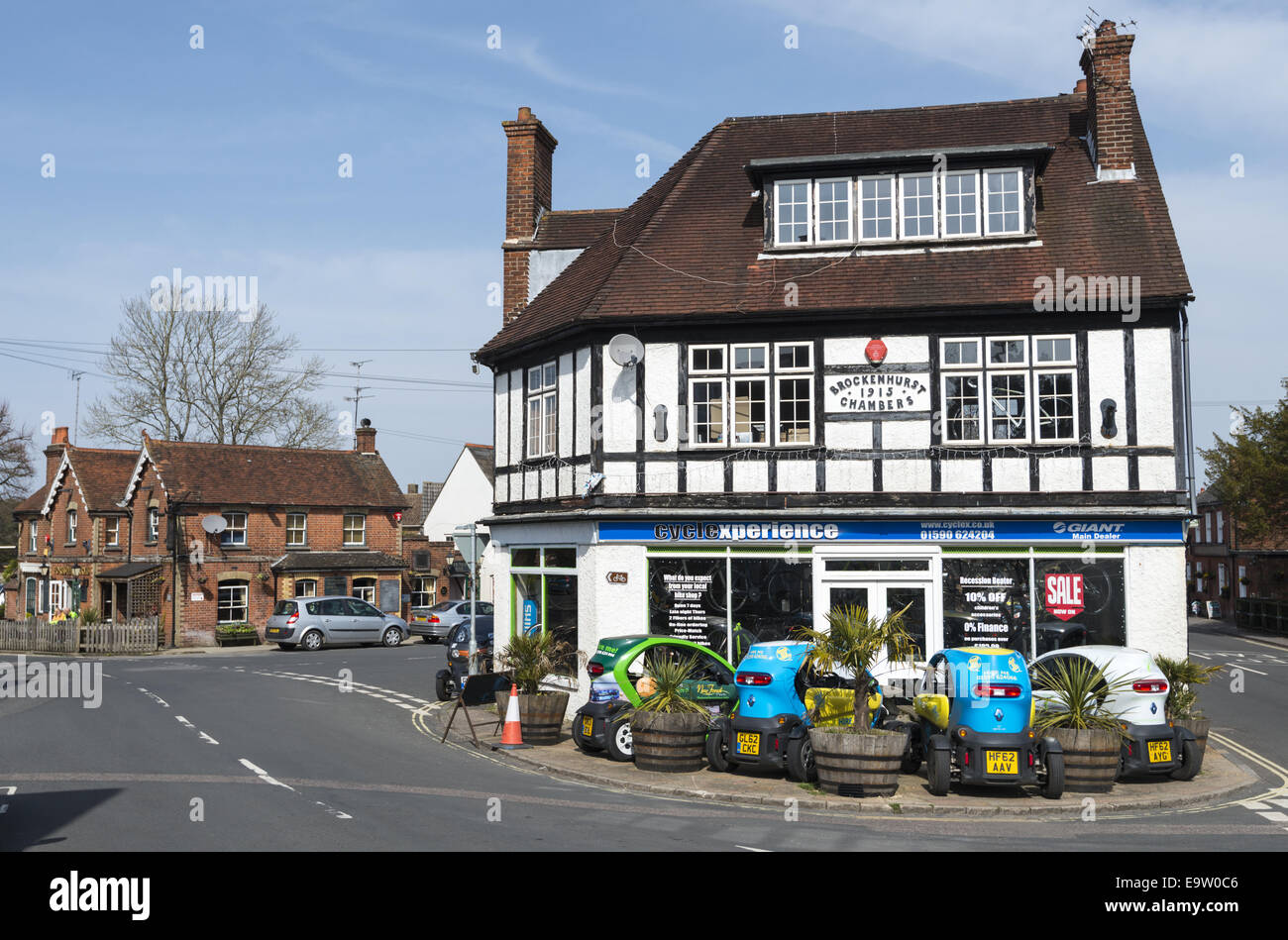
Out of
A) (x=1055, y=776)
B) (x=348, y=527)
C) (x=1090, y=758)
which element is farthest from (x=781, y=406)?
(x=348, y=527)

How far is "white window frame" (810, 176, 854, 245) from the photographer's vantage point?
62.5ft

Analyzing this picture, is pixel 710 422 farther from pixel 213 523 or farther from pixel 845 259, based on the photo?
pixel 213 523

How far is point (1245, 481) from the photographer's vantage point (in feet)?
143

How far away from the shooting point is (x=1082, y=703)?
12.9 m

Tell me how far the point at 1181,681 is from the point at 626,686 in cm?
789

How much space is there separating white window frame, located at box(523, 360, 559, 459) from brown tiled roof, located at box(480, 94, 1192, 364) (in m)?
0.67

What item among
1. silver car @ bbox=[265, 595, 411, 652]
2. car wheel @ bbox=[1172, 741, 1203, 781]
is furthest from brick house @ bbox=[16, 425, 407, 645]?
car wheel @ bbox=[1172, 741, 1203, 781]

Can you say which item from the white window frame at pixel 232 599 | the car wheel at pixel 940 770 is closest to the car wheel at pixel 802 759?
the car wheel at pixel 940 770

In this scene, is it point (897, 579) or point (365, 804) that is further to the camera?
point (897, 579)

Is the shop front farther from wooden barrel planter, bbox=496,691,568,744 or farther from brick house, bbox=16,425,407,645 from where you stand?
brick house, bbox=16,425,407,645

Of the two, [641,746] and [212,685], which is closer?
[641,746]

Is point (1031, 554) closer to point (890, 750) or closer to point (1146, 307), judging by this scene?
point (1146, 307)
